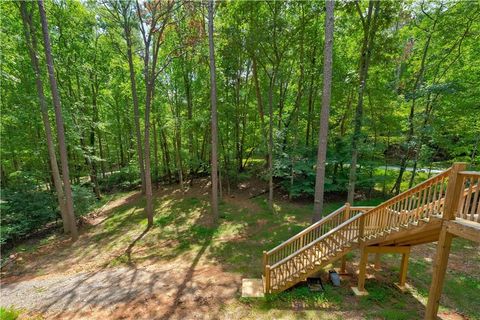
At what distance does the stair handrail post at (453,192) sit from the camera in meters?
3.47

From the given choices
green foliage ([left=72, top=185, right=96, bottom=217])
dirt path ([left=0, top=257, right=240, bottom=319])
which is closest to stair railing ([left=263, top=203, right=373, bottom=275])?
dirt path ([left=0, top=257, right=240, bottom=319])

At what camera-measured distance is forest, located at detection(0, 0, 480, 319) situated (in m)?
8.97

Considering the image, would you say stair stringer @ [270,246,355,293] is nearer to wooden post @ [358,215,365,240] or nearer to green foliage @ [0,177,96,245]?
wooden post @ [358,215,365,240]

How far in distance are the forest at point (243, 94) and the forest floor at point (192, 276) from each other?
71cm

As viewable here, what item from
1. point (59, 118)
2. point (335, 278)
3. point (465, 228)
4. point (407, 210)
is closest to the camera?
point (465, 228)

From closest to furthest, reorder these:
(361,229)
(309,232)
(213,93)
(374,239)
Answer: (374,239), (361,229), (309,232), (213,93)

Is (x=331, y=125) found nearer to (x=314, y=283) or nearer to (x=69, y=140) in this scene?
(x=314, y=283)

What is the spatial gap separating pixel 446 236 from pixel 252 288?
4156 millimetres

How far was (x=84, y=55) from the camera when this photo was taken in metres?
13.2

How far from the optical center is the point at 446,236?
12.0 feet

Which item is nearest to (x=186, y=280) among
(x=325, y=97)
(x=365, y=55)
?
(x=325, y=97)

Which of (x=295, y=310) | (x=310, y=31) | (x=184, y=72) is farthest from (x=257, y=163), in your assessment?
(x=295, y=310)

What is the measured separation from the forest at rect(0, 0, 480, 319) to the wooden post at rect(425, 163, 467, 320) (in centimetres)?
315

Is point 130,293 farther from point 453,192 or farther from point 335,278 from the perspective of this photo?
point 453,192
